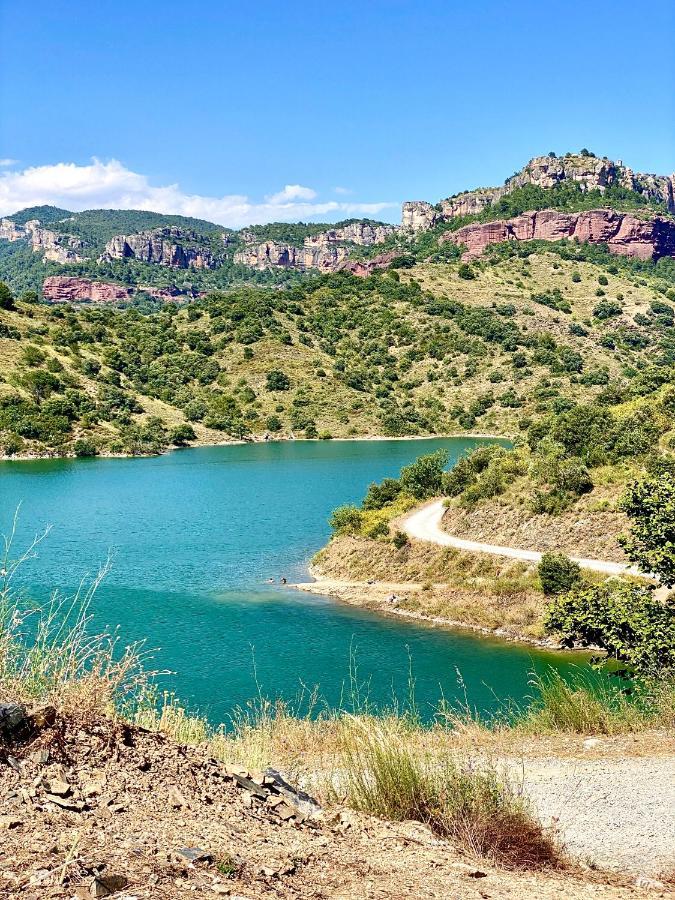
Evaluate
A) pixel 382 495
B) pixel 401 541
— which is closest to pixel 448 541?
pixel 401 541

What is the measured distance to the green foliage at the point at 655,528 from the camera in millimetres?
15234

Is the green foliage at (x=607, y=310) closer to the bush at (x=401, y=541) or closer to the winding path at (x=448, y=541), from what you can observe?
the winding path at (x=448, y=541)

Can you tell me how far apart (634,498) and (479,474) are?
23066 mm

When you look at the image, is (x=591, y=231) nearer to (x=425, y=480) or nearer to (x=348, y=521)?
(x=425, y=480)

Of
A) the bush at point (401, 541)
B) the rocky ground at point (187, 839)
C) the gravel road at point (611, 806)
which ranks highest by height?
the rocky ground at point (187, 839)

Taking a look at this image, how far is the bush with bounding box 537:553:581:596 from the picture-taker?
→ 28.0m

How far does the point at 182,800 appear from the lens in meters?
5.17

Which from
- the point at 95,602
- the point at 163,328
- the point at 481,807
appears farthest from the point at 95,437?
the point at 481,807

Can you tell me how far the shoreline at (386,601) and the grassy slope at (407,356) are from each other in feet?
186

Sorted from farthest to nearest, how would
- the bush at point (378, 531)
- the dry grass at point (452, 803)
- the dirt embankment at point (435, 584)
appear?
the bush at point (378, 531) < the dirt embankment at point (435, 584) < the dry grass at point (452, 803)

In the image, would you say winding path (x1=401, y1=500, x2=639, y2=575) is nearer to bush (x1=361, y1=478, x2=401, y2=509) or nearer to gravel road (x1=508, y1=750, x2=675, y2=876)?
bush (x1=361, y1=478, x2=401, y2=509)

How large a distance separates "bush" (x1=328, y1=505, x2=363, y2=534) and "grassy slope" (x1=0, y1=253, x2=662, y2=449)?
170ft

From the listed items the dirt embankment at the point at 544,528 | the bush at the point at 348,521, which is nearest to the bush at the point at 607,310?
the dirt embankment at the point at 544,528

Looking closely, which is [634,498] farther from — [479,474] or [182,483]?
[182,483]
